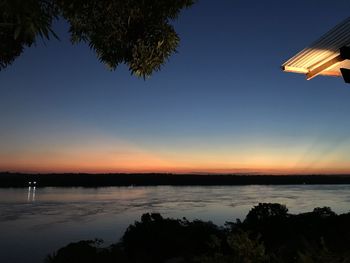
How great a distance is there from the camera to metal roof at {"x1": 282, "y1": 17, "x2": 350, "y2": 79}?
696 cm

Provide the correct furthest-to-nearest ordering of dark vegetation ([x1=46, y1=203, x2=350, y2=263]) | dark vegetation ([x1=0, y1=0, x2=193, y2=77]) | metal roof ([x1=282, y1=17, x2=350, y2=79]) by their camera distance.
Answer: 1. dark vegetation ([x1=46, y1=203, x2=350, y2=263])
2. metal roof ([x1=282, y1=17, x2=350, y2=79])
3. dark vegetation ([x1=0, y1=0, x2=193, y2=77])

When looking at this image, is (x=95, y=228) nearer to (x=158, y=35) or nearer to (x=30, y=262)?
(x=30, y=262)

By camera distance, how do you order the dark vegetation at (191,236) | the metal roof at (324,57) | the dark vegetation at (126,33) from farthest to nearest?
1. the dark vegetation at (191,236)
2. the metal roof at (324,57)
3. the dark vegetation at (126,33)

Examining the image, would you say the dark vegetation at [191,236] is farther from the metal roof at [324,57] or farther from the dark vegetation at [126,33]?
the dark vegetation at [126,33]

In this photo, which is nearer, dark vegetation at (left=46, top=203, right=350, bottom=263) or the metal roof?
the metal roof

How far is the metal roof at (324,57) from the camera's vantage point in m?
6.96

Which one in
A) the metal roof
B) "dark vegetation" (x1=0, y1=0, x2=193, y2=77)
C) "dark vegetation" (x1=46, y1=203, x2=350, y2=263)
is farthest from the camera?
"dark vegetation" (x1=46, y1=203, x2=350, y2=263)

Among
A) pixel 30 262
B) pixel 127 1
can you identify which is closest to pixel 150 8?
pixel 127 1

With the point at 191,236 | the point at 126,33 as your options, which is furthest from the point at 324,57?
the point at 191,236

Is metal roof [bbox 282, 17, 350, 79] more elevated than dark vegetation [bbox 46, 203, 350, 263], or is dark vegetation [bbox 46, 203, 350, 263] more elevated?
metal roof [bbox 282, 17, 350, 79]

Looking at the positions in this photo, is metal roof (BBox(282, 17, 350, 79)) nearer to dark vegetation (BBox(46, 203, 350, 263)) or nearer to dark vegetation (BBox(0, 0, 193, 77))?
dark vegetation (BBox(0, 0, 193, 77))

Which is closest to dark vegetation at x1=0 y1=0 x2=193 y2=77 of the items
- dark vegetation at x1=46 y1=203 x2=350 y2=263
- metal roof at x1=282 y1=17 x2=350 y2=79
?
metal roof at x1=282 y1=17 x2=350 y2=79

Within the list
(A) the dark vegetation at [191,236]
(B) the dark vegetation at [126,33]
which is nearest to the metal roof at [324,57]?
(B) the dark vegetation at [126,33]

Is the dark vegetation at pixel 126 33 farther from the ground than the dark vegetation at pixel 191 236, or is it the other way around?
the dark vegetation at pixel 126 33
